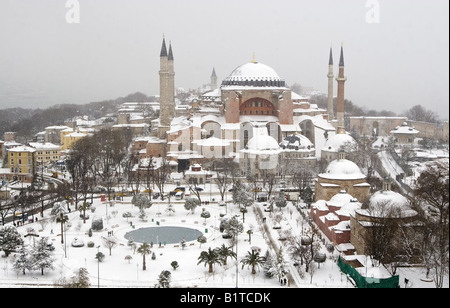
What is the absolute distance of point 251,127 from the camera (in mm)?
16984

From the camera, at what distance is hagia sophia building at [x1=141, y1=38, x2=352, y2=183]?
1493cm

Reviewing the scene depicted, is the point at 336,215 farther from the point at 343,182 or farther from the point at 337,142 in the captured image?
the point at 337,142

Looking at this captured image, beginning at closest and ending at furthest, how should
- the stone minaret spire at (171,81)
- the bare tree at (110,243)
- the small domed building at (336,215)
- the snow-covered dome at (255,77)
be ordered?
the bare tree at (110,243)
the small domed building at (336,215)
the snow-covered dome at (255,77)
the stone minaret spire at (171,81)

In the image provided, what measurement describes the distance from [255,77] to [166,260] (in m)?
11.0

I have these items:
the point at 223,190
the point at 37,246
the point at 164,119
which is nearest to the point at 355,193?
the point at 223,190

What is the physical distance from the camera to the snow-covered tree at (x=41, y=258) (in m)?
7.01

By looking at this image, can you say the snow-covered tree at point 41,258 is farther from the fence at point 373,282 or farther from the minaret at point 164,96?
the minaret at point 164,96

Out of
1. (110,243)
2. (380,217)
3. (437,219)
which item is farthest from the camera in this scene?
(110,243)

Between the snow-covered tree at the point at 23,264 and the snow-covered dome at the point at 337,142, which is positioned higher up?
the snow-covered dome at the point at 337,142

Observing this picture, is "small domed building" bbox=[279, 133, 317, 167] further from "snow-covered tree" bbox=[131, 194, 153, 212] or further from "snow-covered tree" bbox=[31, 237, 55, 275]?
"snow-covered tree" bbox=[31, 237, 55, 275]

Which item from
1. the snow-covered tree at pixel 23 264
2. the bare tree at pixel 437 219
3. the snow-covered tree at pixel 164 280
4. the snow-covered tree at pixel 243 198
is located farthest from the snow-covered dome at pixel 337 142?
the snow-covered tree at pixel 23 264

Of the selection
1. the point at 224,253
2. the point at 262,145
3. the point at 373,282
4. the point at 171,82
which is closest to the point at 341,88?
the point at 262,145

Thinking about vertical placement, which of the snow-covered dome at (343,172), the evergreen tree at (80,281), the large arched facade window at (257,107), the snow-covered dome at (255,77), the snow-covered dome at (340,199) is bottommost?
the evergreen tree at (80,281)

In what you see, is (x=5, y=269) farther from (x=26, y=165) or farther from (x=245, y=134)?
(x=245, y=134)
